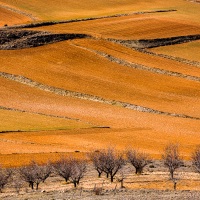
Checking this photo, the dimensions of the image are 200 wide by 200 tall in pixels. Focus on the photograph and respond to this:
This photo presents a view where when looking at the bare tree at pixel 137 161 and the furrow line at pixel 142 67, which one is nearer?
the bare tree at pixel 137 161

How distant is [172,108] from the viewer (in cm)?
8025

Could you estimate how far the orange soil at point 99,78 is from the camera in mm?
84250

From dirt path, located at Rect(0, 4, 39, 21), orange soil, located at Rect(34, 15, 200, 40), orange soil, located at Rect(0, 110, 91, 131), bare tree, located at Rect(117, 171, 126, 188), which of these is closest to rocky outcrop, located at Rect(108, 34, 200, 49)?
orange soil, located at Rect(34, 15, 200, 40)

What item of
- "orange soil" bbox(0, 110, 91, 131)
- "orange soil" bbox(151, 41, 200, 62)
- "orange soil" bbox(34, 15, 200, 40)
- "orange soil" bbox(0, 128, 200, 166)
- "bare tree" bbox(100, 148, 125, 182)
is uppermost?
→ "orange soil" bbox(34, 15, 200, 40)

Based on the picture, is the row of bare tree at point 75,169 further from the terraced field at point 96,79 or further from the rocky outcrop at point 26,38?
the rocky outcrop at point 26,38

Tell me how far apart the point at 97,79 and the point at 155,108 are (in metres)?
14.4

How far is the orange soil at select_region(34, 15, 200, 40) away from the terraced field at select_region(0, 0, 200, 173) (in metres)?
0.18

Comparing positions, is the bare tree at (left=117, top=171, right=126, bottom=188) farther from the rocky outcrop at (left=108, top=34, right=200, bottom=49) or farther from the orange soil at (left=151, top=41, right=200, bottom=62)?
the rocky outcrop at (left=108, top=34, right=200, bottom=49)

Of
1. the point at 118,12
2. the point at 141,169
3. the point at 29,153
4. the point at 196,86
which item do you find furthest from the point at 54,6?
the point at 141,169

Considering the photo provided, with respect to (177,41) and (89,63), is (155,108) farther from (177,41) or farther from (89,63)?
(177,41)

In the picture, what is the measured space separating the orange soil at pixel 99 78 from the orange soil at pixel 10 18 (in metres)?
18.6

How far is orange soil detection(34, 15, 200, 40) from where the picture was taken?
382 ft

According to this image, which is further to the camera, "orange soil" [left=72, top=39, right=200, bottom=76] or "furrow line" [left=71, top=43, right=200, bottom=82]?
"orange soil" [left=72, top=39, right=200, bottom=76]

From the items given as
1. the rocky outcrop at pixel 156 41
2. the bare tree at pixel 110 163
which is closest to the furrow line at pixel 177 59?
the rocky outcrop at pixel 156 41
